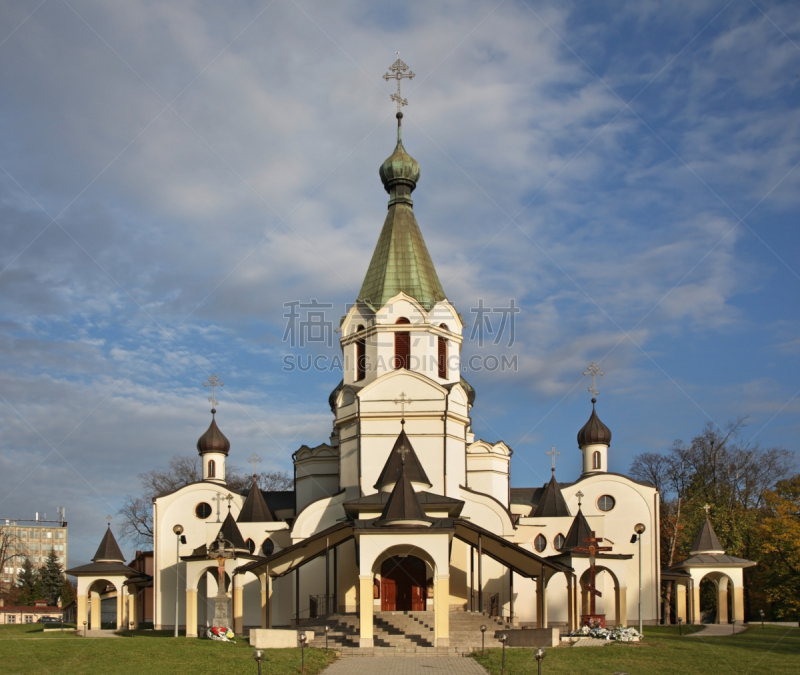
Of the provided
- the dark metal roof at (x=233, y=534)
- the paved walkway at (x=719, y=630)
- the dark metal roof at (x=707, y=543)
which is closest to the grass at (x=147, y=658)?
the dark metal roof at (x=233, y=534)

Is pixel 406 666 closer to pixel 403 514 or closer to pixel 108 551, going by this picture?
pixel 403 514

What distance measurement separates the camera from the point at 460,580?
27547 mm

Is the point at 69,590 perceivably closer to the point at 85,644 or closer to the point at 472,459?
the point at 472,459

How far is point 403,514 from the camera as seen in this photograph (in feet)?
69.9

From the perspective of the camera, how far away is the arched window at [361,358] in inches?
1232

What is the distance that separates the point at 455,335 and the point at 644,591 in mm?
12116

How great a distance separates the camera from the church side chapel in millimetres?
25672

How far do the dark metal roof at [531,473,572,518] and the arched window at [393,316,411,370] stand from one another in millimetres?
8198

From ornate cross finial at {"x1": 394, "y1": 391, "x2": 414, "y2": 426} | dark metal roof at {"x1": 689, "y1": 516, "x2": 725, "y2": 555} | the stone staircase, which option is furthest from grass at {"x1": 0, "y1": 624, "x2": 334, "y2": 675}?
dark metal roof at {"x1": 689, "y1": 516, "x2": 725, "y2": 555}

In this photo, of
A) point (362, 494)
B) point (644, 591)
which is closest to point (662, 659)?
point (362, 494)

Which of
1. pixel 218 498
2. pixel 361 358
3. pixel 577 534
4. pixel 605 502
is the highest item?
pixel 361 358

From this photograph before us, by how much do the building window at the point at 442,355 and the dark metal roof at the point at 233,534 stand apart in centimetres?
904

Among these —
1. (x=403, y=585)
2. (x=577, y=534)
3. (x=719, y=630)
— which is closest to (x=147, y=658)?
(x=403, y=585)

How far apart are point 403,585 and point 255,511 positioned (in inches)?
337
